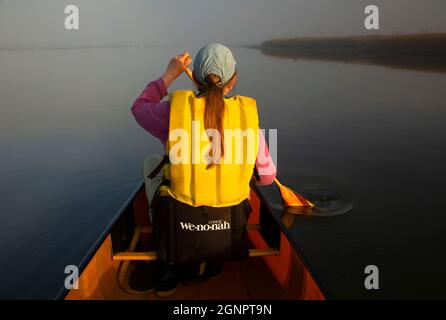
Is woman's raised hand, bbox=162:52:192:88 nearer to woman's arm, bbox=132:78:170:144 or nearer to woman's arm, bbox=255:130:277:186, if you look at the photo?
woman's arm, bbox=132:78:170:144

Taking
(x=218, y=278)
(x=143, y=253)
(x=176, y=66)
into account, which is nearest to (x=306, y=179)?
(x=218, y=278)

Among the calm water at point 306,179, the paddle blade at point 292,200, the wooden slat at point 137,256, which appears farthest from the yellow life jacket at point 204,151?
the paddle blade at point 292,200

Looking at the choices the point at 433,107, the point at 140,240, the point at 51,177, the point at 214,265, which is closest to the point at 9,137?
the point at 51,177

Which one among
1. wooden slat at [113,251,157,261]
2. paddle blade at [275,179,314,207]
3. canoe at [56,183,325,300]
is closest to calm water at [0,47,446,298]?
paddle blade at [275,179,314,207]

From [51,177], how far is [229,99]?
5.94m

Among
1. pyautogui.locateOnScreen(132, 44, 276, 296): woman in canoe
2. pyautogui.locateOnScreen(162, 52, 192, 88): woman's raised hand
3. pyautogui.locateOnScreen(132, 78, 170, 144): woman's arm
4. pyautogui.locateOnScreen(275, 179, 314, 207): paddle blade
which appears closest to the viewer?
pyautogui.locateOnScreen(132, 44, 276, 296): woman in canoe

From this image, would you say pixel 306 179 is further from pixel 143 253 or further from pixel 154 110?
pixel 154 110

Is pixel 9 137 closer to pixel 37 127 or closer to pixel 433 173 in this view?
pixel 37 127

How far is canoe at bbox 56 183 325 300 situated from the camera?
269 cm

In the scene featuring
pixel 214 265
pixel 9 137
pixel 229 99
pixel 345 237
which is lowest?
pixel 345 237

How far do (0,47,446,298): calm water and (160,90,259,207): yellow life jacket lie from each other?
2490 millimetres

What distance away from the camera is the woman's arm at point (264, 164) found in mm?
2215

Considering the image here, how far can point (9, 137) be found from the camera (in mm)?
9664

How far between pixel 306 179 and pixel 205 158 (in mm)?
5161
